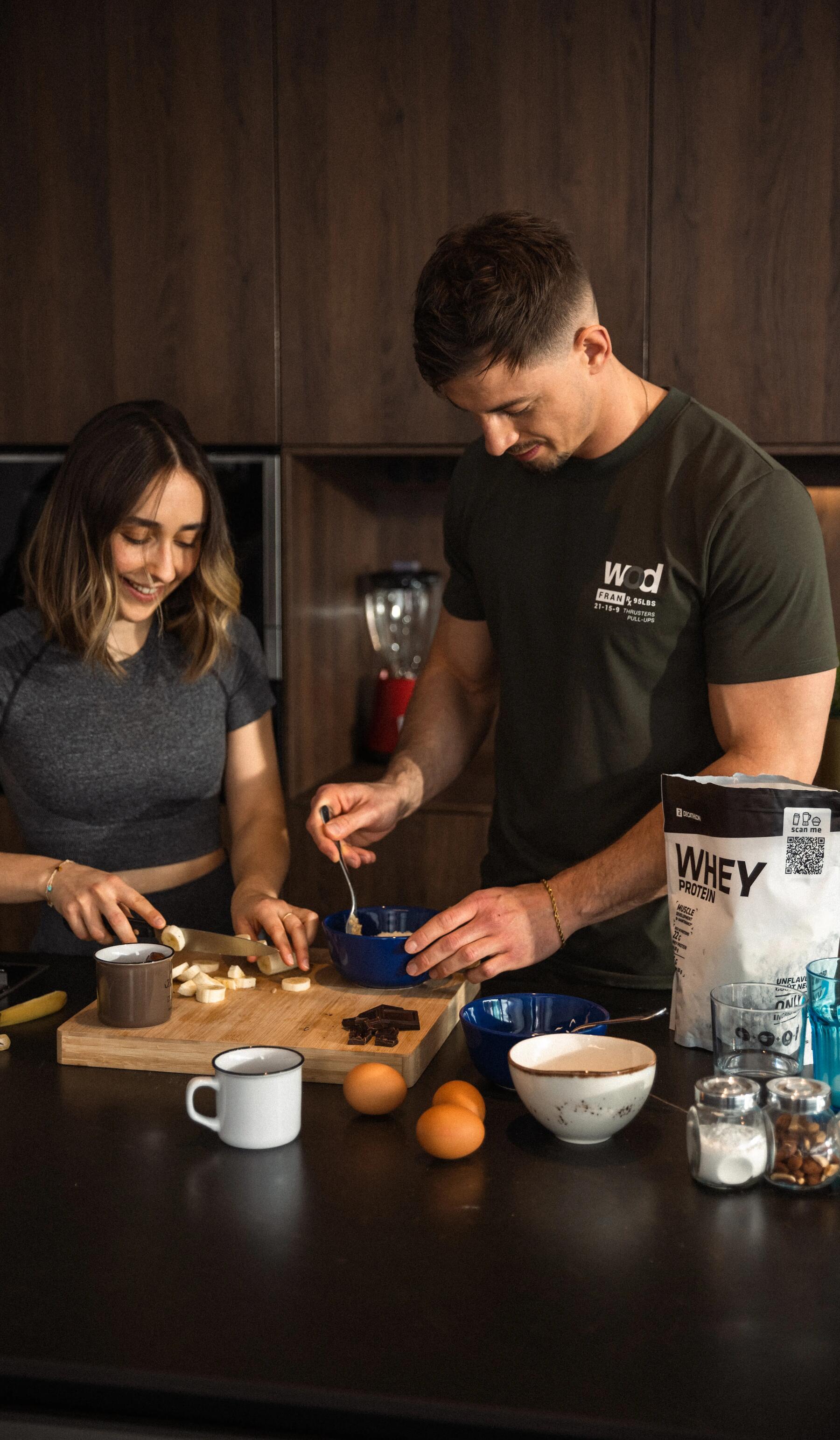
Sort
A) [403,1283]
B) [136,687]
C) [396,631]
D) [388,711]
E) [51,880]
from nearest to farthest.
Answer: [403,1283], [51,880], [136,687], [388,711], [396,631]

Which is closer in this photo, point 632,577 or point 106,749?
point 632,577

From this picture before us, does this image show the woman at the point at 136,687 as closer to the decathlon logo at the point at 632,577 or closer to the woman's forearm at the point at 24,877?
the woman's forearm at the point at 24,877

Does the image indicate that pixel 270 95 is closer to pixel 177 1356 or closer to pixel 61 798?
pixel 61 798

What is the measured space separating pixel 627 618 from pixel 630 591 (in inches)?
1.4

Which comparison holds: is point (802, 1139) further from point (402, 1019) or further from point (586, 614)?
point (586, 614)

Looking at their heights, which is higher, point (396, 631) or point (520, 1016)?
point (396, 631)

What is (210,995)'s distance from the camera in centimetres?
139

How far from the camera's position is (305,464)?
9.26 ft

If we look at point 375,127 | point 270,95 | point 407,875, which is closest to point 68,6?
point 270,95

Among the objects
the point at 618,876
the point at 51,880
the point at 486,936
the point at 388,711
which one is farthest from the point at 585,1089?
the point at 388,711

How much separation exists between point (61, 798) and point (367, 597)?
1365 millimetres

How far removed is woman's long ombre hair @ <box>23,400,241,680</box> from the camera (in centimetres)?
186

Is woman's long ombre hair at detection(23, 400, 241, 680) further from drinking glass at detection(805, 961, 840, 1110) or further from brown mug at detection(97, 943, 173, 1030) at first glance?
drinking glass at detection(805, 961, 840, 1110)

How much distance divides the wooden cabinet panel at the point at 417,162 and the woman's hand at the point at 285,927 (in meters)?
1.38
